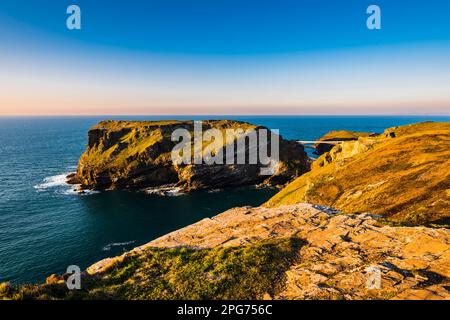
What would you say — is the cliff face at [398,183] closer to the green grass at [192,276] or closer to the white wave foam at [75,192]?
the green grass at [192,276]

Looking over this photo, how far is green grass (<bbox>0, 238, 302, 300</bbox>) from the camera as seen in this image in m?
13.7

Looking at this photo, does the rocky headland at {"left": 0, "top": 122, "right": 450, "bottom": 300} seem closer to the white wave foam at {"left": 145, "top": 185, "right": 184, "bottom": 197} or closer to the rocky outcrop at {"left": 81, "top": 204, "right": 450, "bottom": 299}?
the rocky outcrop at {"left": 81, "top": 204, "right": 450, "bottom": 299}

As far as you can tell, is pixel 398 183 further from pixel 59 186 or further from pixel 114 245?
pixel 59 186

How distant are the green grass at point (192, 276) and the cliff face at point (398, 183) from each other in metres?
16.9

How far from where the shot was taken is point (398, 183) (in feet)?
132

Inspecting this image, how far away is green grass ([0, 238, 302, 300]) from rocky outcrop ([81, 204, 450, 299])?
2.79 feet

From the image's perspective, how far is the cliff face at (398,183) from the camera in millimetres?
32750

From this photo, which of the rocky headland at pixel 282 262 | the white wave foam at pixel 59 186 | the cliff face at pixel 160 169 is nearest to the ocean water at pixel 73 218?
the white wave foam at pixel 59 186

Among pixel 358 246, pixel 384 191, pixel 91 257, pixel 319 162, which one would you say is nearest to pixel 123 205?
pixel 91 257

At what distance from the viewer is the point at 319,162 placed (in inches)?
3536

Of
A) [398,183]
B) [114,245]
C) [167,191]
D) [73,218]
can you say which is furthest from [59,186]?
[398,183]

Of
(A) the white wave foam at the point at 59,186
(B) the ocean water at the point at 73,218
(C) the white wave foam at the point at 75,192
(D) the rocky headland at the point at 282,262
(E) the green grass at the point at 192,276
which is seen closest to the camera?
(D) the rocky headland at the point at 282,262

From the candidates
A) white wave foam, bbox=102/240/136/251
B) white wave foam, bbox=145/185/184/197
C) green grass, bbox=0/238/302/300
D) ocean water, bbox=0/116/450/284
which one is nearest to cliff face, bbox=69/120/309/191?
white wave foam, bbox=145/185/184/197

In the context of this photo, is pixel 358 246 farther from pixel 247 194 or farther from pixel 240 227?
pixel 247 194
